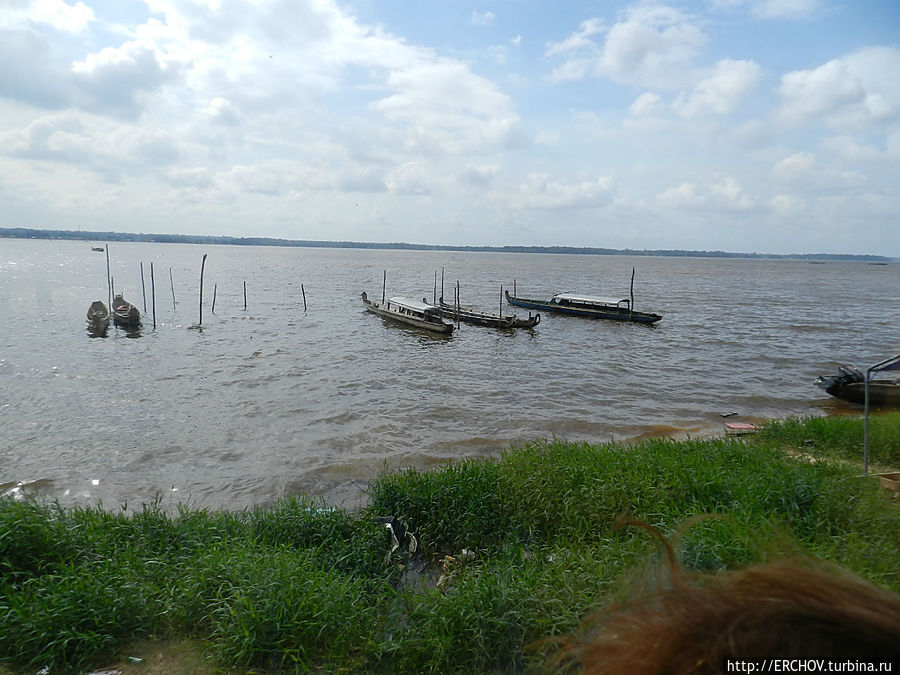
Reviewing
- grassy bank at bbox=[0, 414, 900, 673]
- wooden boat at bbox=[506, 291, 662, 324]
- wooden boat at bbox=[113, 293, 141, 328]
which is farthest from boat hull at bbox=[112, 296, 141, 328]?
wooden boat at bbox=[506, 291, 662, 324]

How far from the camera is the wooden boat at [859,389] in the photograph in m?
17.2

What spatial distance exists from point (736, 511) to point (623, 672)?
260 inches

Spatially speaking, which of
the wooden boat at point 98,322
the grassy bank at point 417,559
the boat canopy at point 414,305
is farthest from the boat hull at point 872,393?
the wooden boat at point 98,322

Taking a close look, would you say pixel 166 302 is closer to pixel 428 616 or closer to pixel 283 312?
pixel 283 312

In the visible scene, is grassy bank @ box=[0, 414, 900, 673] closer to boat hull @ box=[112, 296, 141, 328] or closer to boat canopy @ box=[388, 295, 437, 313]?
boat canopy @ box=[388, 295, 437, 313]

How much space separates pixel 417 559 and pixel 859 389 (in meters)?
19.3

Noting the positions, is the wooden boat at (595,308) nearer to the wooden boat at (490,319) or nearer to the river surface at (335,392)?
the river surface at (335,392)

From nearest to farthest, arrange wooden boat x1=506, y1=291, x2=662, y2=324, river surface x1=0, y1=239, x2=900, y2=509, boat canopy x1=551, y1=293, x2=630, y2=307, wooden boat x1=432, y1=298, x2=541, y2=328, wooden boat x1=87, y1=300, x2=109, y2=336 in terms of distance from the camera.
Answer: river surface x1=0, y1=239, x2=900, y2=509 < wooden boat x1=87, y1=300, x2=109, y2=336 < wooden boat x1=432, y1=298, x2=541, y2=328 < wooden boat x1=506, y1=291, x2=662, y2=324 < boat canopy x1=551, y1=293, x2=630, y2=307

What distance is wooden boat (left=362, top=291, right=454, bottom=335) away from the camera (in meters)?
33.1

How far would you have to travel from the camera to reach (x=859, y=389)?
18.6 meters

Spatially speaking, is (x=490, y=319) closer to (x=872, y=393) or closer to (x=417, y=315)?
(x=417, y=315)

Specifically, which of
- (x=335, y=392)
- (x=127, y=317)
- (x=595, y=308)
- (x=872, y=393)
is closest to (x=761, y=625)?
(x=335, y=392)

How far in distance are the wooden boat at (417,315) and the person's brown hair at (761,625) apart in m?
31.0

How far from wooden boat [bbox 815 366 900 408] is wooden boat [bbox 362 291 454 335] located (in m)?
19.5
